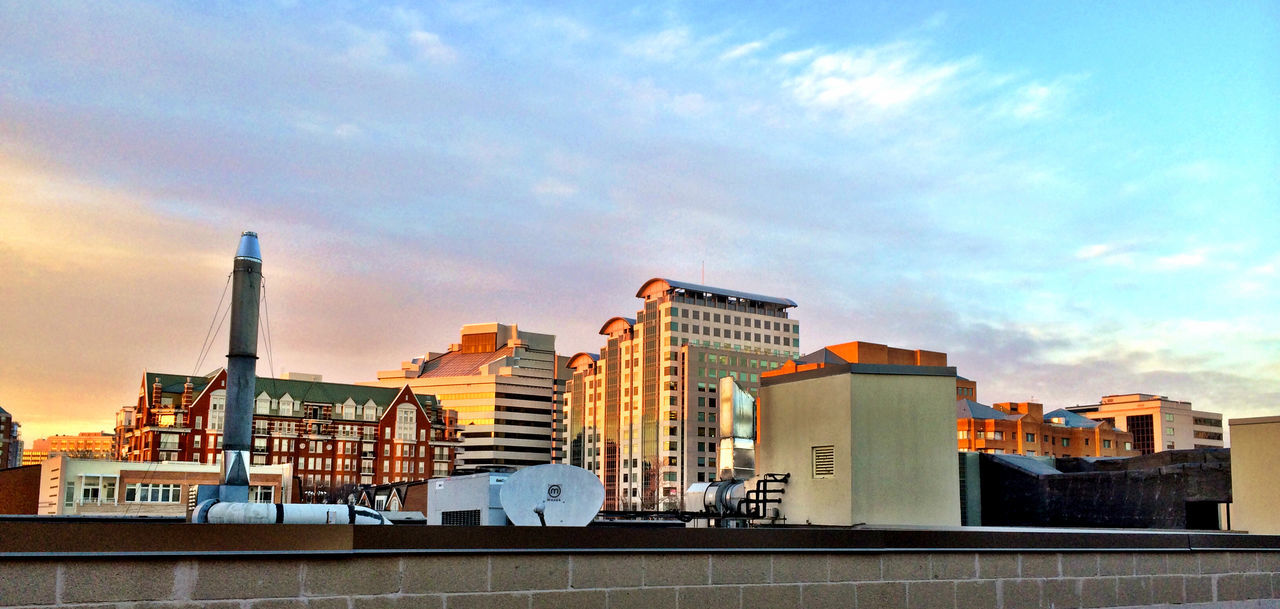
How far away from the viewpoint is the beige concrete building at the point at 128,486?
4311 inches

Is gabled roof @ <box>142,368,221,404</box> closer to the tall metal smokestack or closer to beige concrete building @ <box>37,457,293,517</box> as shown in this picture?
beige concrete building @ <box>37,457,293,517</box>

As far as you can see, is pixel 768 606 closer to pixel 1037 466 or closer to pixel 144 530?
pixel 144 530

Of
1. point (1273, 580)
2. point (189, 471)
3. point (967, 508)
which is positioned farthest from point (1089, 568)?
point (189, 471)

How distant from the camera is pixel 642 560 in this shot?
11148 mm

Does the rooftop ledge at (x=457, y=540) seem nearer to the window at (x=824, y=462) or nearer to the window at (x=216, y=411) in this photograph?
the window at (x=824, y=462)

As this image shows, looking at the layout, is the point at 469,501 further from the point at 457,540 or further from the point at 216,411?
the point at 216,411

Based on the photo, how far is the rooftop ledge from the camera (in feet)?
30.7

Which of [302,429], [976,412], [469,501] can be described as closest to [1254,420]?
[469,501]

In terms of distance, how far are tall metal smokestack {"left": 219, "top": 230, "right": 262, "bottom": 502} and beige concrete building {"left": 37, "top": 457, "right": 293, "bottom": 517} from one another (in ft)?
189

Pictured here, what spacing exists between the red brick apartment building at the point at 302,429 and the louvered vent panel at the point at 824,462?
14840 centimetres

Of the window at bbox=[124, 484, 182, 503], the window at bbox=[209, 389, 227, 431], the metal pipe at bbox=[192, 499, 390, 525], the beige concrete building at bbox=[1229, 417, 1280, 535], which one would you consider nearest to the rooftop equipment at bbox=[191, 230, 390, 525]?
the metal pipe at bbox=[192, 499, 390, 525]

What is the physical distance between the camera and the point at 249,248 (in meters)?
52.0

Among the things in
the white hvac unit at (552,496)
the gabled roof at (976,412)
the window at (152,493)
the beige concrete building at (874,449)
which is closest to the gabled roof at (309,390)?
the window at (152,493)

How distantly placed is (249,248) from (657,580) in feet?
149
